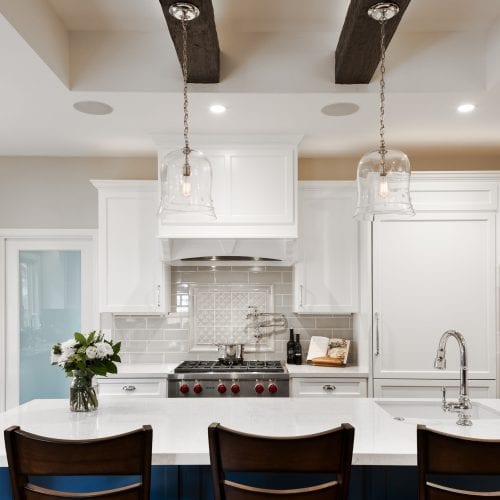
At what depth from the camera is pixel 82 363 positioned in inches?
96.0

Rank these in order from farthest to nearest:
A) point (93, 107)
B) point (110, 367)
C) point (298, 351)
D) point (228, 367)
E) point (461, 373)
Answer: point (298, 351), point (228, 367), point (93, 107), point (110, 367), point (461, 373)

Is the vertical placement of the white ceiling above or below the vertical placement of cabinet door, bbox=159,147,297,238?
above

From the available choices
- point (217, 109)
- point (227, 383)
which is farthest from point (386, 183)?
point (227, 383)

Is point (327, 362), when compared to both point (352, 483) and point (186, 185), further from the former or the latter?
point (186, 185)

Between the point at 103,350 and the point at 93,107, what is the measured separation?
149cm

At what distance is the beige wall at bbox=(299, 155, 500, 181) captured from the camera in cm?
437

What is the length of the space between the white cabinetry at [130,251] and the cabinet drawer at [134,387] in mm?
521

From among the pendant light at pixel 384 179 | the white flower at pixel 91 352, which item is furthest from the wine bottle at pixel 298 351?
the pendant light at pixel 384 179

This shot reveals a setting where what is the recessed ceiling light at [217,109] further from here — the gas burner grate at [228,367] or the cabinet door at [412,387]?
the cabinet door at [412,387]

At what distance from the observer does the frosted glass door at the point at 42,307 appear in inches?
174

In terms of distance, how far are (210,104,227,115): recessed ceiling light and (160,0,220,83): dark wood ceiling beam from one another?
0.95ft

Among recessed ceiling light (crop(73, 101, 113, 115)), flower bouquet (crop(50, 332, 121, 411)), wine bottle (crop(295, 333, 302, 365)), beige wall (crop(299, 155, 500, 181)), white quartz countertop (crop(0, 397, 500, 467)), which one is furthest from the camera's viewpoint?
beige wall (crop(299, 155, 500, 181))

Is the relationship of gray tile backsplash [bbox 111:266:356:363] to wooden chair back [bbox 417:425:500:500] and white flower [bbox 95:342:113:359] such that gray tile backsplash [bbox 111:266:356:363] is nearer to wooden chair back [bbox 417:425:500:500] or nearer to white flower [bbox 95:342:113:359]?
white flower [bbox 95:342:113:359]

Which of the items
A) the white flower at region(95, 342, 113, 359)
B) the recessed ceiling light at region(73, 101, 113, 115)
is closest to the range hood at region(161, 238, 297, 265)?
the recessed ceiling light at region(73, 101, 113, 115)
